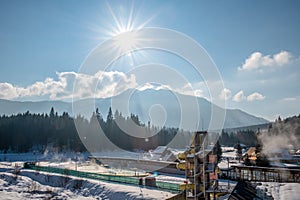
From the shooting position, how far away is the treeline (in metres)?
73.2

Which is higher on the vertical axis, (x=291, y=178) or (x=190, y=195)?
(x=190, y=195)

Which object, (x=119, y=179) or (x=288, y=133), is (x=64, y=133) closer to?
(x=119, y=179)

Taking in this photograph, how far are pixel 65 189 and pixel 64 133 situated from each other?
54265 millimetres

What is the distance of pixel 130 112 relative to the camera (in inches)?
3637

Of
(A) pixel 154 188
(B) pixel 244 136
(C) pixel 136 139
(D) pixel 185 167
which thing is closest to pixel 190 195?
(D) pixel 185 167

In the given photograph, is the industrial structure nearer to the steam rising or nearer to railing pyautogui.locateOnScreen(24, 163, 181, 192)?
railing pyautogui.locateOnScreen(24, 163, 181, 192)

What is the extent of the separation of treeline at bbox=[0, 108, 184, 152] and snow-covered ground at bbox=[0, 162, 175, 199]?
43021mm

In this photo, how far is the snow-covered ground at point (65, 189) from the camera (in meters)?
20.0

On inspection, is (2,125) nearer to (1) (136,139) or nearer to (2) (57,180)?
(1) (136,139)

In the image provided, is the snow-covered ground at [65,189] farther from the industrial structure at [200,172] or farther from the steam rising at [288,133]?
the steam rising at [288,133]

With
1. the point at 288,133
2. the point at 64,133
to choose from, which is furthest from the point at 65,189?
the point at 288,133

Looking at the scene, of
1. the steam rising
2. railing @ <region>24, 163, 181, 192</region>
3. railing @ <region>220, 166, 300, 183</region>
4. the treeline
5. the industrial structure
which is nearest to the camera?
the industrial structure

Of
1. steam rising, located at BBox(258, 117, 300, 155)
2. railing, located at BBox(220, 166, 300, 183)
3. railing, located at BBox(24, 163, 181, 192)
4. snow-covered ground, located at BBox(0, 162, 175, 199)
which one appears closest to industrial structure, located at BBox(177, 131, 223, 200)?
snow-covered ground, located at BBox(0, 162, 175, 199)

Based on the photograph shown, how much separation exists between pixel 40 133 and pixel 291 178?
233 ft
